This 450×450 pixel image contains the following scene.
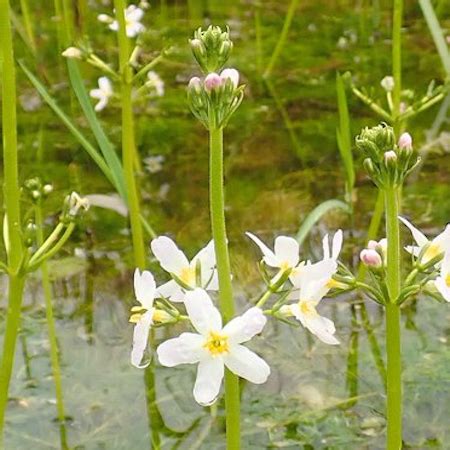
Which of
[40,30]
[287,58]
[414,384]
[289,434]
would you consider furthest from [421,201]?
[40,30]

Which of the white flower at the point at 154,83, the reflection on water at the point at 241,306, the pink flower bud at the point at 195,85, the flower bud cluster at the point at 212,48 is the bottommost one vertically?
the reflection on water at the point at 241,306

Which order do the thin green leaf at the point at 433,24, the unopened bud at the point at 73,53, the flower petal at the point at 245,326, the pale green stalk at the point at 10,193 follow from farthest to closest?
1. the thin green leaf at the point at 433,24
2. the unopened bud at the point at 73,53
3. the pale green stalk at the point at 10,193
4. the flower petal at the point at 245,326

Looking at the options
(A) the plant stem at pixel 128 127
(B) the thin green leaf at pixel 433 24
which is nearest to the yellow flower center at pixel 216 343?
(A) the plant stem at pixel 128 127

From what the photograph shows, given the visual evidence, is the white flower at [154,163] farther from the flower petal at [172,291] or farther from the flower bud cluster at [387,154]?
the flower bud cluster at [387,154]

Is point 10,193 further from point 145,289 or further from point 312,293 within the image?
point 312,293

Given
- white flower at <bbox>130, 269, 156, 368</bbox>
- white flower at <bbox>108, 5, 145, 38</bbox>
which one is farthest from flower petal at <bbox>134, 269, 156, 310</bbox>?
white flower at <bbox>108, 5, 145, 38</bbox>

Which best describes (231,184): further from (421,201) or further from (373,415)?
(373,415)

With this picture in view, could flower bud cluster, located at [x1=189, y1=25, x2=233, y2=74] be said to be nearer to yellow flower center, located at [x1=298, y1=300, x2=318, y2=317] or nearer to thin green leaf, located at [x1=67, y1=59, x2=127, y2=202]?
yellow flower center, located at [x1=298, y1=300, x2=318, y2=317]

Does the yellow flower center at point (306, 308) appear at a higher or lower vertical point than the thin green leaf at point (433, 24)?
lower
